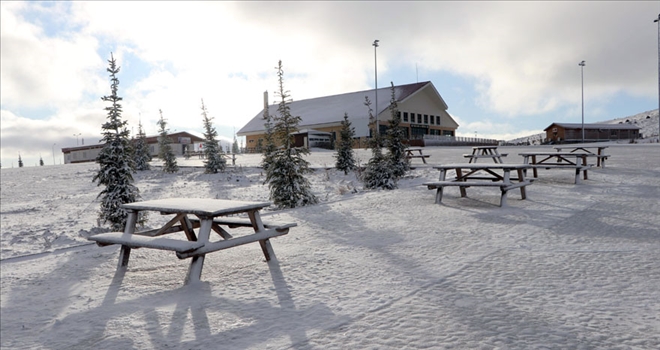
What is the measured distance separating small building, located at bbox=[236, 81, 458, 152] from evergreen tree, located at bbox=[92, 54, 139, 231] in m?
36.3

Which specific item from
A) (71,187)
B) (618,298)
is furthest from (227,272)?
(71,187)

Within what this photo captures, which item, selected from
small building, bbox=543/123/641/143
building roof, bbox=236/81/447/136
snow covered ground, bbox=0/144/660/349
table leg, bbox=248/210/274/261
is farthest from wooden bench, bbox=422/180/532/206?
small building, bbox=543/123/641/143

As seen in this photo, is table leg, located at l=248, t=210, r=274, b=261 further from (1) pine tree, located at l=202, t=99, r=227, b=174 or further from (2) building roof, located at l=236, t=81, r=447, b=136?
(2) building roof, located at l=236, t=81, r=447, b=136

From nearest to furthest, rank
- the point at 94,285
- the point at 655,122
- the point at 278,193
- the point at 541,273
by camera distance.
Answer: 1. the point at 541,273
2. the point at 94,285
3. the point at 278,193
4. the point at 655,122

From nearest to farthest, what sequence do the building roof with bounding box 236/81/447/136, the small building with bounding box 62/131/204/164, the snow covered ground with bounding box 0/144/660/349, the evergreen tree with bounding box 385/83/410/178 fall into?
1. the snow covered ground with bounding box 0/144/660/349
2. the evergreen tree with bounding box 385/83/410/178
3. the building roof with bounding box 236/81/447/136
4. the small building with bounding box 62/131/204/164

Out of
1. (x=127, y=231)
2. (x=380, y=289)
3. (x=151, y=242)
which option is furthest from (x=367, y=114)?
(x=380, y=289)

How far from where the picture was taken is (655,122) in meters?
96.9

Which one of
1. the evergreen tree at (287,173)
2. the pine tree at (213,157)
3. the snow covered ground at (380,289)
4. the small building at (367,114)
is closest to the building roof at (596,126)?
the small building at (367,114)

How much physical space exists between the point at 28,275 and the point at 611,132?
72.1 metres

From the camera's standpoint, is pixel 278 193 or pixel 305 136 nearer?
pixel 278 193

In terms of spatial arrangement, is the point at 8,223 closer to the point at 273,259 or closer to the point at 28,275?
the point at 28,275

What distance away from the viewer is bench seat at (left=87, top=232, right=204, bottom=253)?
4673mm

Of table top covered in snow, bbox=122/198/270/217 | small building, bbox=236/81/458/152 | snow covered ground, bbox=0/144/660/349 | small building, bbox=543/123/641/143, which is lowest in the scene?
snow covered ground, bbox=0/144/660/349

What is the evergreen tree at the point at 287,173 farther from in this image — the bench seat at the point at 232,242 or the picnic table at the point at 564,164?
the bench seat at the point at 232,242
